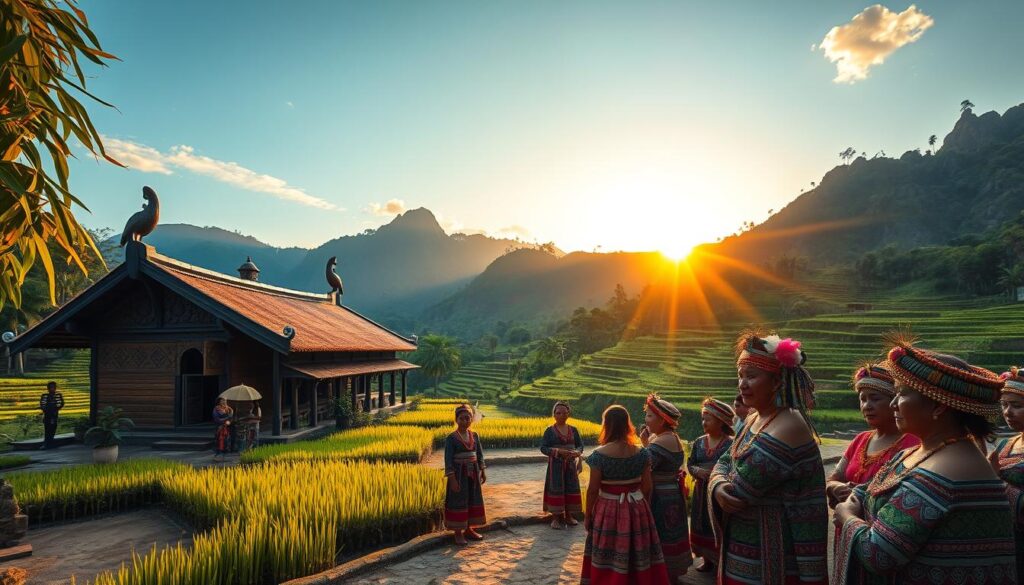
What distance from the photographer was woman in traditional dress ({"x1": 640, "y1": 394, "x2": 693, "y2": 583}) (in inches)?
204

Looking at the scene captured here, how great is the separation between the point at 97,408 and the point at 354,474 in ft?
37.8

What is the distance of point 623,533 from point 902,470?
253 cm

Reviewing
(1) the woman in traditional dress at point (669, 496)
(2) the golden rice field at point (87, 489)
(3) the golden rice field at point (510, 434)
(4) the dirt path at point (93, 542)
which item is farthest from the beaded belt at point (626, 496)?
(3) the golden rice field at point (510, 434)

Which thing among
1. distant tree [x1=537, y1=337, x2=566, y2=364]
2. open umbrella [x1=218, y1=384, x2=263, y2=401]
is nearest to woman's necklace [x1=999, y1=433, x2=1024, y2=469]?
open umbrella [x1=218, y1=384, x2=263, y2=401]

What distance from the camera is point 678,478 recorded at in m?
5.41

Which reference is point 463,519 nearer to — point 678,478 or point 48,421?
point 678,478

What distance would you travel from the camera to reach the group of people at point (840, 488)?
6.95ft

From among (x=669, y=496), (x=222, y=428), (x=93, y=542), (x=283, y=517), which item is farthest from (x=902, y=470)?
(x=222, y=428)

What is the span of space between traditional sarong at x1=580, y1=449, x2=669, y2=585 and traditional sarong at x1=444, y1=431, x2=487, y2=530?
2.63 metres

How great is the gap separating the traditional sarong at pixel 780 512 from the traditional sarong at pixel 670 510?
2229 mm

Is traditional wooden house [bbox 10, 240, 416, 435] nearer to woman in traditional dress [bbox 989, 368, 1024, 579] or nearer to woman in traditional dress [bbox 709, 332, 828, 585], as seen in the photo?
woman in traditional dress [bbox 709, 332, 828, 585]

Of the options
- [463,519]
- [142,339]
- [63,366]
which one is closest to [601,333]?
[63,366]

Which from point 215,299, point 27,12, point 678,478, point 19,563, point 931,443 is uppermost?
point 27,12

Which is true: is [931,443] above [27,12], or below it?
below
